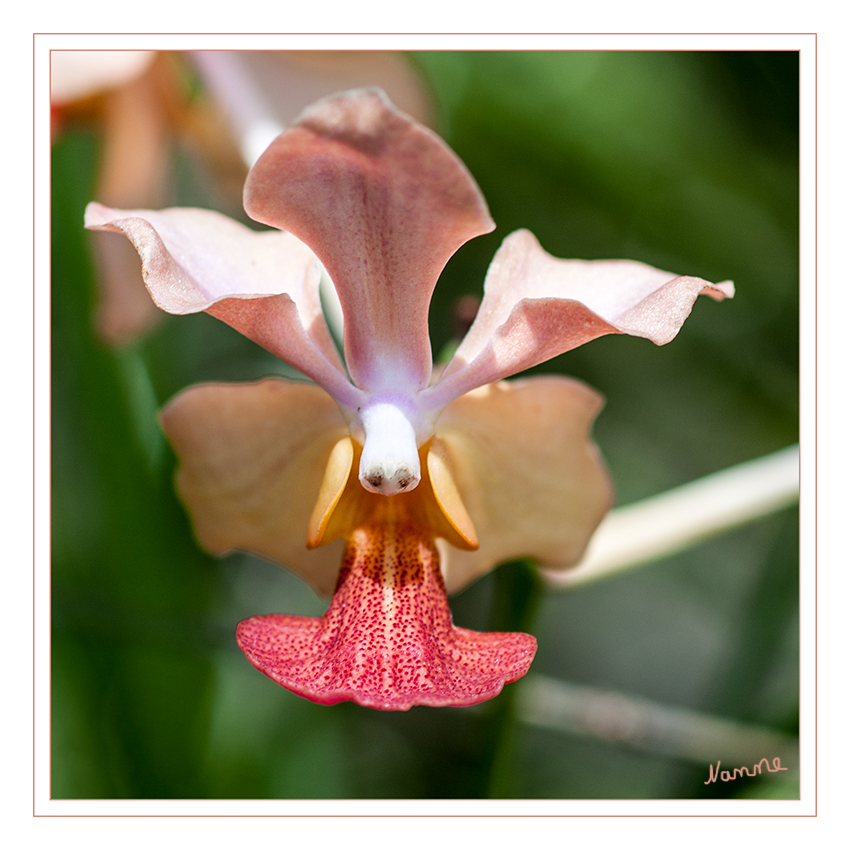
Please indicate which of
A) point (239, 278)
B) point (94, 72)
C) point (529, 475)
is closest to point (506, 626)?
point (529, 475)

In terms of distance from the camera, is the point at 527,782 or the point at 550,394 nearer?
the point at 550,394

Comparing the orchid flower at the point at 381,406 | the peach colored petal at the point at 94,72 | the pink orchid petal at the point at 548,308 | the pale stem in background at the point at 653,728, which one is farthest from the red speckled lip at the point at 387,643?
the peach colored petal at the point at 94,72

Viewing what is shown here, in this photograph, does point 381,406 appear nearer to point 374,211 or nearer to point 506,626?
point 374,211

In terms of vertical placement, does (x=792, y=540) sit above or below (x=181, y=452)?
below

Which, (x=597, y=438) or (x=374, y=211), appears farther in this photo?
(x=597, y=438)
